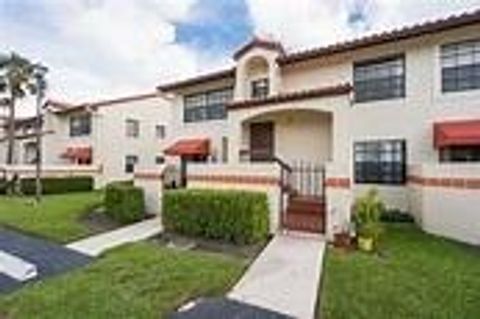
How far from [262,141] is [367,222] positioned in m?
8.67

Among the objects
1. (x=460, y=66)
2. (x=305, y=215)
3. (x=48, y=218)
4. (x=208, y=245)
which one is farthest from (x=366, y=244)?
(x=48, y=218)

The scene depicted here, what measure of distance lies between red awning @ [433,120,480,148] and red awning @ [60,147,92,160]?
89.8 ft

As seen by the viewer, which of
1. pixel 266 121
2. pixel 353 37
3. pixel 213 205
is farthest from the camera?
pixel 266 121

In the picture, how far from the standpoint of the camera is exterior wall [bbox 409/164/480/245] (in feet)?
43.6

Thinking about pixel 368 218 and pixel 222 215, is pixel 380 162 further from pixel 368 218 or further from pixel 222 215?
pixel 222 215

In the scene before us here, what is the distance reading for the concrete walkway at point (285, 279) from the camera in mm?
8164

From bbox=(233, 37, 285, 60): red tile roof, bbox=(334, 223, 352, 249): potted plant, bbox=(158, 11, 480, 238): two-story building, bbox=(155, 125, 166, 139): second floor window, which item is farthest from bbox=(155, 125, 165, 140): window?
bbox=(334, 223, 352, 249): potted plant

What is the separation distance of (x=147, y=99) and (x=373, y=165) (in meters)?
24.5

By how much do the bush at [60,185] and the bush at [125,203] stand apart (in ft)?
46.9

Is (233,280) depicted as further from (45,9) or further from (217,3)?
(45,9)

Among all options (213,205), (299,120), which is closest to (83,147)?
(299,120)

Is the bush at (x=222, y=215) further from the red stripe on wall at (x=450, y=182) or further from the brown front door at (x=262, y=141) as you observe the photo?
the brown front door at (x=262, y=141)

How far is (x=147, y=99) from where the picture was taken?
3891 centimetres

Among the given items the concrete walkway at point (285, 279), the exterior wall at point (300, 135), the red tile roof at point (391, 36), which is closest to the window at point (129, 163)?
the exterior wall at point (300, 135)
